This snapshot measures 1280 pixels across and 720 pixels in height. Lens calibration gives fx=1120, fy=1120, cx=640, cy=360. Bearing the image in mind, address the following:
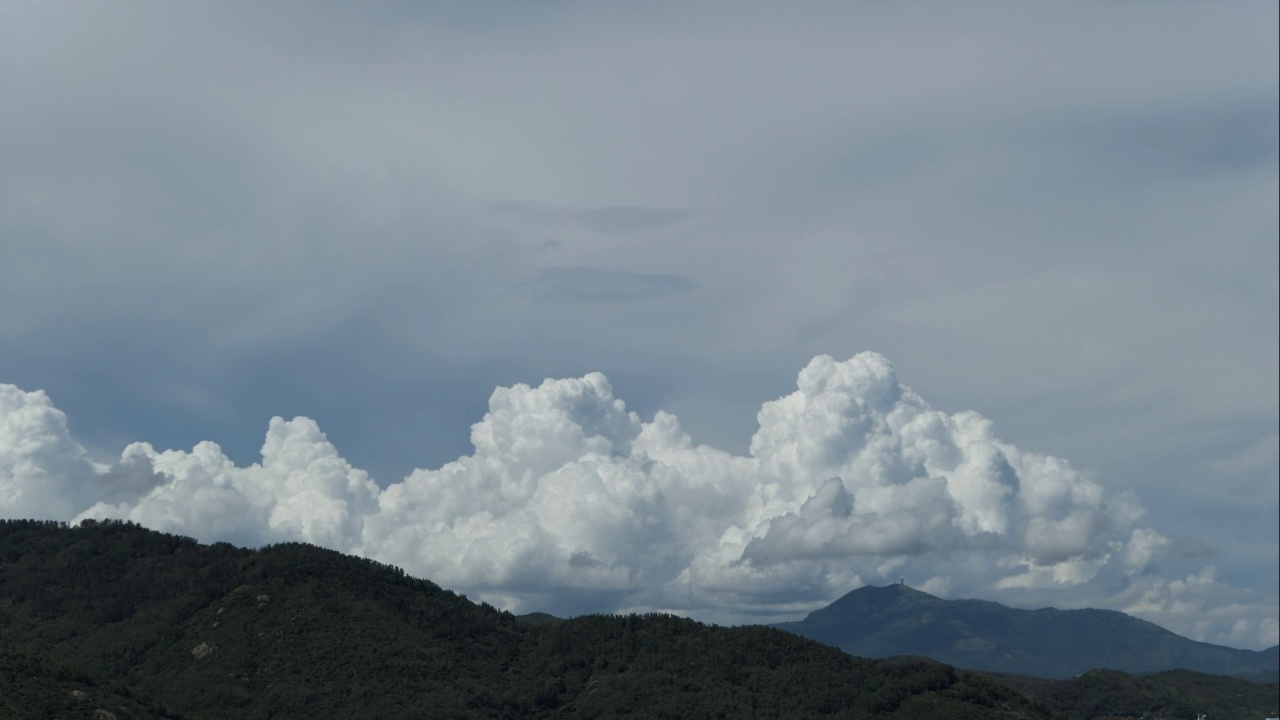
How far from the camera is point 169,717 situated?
197000 mm

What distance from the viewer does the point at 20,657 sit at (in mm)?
187750

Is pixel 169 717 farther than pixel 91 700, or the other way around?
pixel 169 717

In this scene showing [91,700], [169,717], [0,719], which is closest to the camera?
[0,719]

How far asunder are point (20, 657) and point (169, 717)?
26455 mm

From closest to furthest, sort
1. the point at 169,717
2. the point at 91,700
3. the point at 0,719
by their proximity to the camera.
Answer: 1. the point at 0,719
2. the point at 91,700
3. the point at 169,717

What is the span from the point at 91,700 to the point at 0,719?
25.0 m

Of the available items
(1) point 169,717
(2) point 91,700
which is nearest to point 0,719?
(2) point 91,700

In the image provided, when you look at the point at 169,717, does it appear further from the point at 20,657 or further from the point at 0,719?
the point at 0,719

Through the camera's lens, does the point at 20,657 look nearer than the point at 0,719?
No

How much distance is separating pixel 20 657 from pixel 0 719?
108 ft

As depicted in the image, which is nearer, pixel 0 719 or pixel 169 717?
pixel 0 719

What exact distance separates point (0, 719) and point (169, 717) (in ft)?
137

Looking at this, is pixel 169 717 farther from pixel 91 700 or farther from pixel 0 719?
pixel 0 719

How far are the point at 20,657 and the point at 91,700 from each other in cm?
→ 1655
